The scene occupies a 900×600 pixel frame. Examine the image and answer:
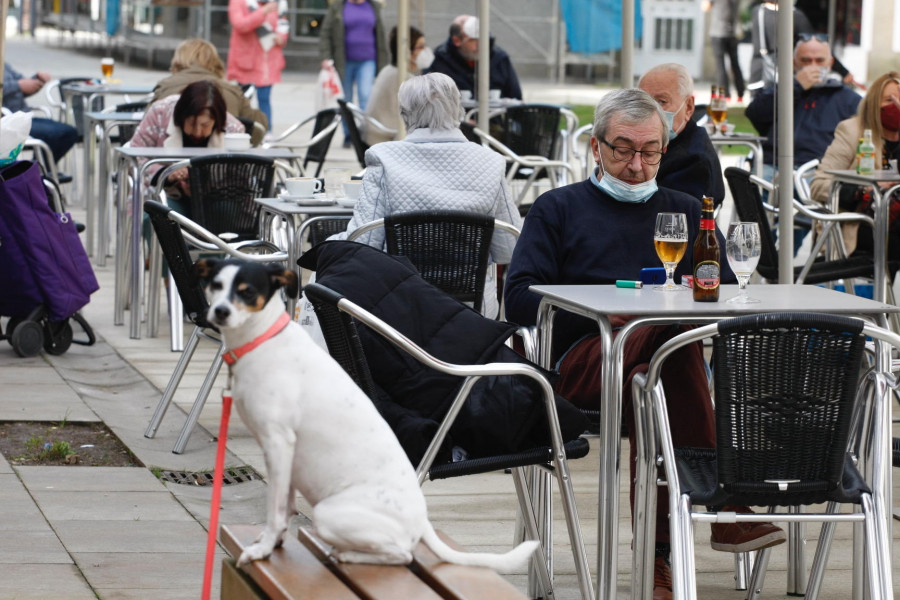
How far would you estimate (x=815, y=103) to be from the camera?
8.73 metres

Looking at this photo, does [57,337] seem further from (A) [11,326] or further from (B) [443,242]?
(B) [443,242]

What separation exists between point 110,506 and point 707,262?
2135 mm

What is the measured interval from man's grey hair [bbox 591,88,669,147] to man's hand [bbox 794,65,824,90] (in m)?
4.86

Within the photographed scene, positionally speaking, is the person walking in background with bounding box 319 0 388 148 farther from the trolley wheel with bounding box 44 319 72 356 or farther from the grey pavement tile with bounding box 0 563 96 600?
the grey pavement tile with bounding box 0 563 96 600

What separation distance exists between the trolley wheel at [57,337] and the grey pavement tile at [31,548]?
9.28 ft

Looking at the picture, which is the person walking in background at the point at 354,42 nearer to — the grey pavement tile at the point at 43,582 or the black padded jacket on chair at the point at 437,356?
the grey pavement tile at the point at 43,582

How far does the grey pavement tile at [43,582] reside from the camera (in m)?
3.71

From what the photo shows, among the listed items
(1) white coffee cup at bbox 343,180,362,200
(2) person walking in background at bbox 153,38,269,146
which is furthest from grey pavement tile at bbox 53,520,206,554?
(2) person walking in background at bbox 153,38,269,146

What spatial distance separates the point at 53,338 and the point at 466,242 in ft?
9.52

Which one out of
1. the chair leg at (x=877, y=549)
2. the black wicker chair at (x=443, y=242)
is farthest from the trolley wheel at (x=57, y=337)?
the chair leg at (x=877, y=549)

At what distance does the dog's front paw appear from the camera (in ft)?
9.25

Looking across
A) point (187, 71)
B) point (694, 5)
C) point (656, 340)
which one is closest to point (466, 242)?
point (656, 340)

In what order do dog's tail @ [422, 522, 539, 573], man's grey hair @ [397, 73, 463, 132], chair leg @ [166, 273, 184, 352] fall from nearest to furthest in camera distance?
dog's tail @ [422, 522, 539, 573] < man's grey hair @ [397, 73, 463, 132] < chair leg @ [166, 273, 184, 352]

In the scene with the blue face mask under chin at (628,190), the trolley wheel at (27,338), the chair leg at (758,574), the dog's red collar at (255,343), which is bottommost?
the chair leg at (758,574)
